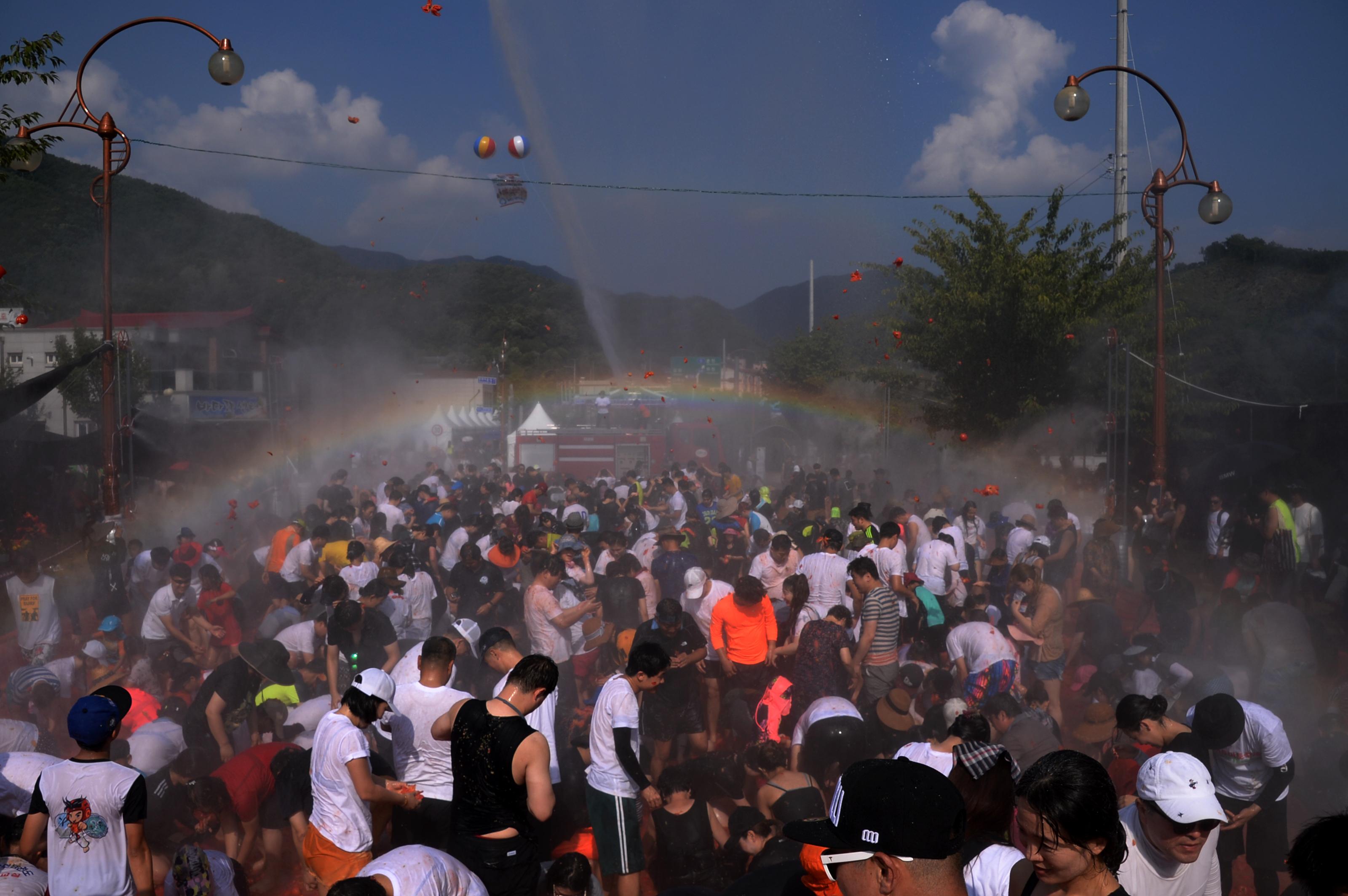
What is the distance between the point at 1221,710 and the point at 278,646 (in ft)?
19.1

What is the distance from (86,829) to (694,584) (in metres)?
4.68

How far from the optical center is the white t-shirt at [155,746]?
5.25m

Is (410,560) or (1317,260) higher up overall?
(1317,260)

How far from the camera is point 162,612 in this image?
8008mm

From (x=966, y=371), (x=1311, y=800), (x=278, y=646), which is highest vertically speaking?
(x=966, y=371)

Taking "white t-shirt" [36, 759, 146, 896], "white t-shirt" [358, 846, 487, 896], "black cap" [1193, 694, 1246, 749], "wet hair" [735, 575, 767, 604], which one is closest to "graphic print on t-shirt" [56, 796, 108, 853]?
"white t-shirt" [36, 759, 146, 896]

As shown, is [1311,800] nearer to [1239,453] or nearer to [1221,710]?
[1221,710]

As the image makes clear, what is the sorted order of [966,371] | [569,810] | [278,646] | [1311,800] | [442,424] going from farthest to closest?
[442,424] < [966,371] < [278,646] < [1311,800] < [569,810]

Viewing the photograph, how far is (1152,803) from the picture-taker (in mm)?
2871

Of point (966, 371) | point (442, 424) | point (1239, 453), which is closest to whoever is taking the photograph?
point (1239, 453)

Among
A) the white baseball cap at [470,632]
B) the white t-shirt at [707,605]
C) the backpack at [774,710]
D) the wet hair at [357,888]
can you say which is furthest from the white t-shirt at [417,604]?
the wet hair at [357,888]

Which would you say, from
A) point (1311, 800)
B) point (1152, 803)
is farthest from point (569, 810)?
point (1311, 800)

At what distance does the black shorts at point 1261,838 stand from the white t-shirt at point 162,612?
828cm

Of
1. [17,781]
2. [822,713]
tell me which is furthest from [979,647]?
[17,781]
